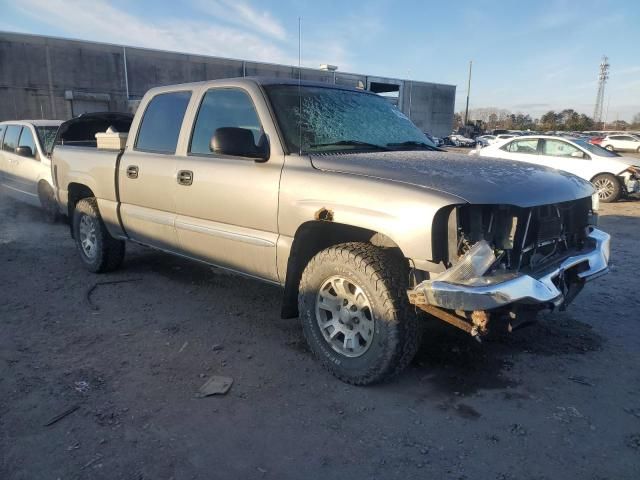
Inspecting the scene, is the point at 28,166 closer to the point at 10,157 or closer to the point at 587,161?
the point at 10,157

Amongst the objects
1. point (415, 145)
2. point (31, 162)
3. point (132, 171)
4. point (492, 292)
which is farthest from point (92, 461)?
point (31, 162)

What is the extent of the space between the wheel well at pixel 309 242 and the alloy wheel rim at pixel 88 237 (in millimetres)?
2941

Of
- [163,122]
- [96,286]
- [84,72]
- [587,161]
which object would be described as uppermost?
[84,72]

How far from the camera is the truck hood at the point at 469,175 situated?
9.02ft

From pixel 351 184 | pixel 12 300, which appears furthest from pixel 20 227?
pixel 351 184

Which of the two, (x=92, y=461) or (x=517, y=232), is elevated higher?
(x=517, y=232)

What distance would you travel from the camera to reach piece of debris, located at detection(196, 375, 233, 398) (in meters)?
3.04

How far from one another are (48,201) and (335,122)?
6475 millimetres

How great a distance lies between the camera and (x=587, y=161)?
38.9 feet

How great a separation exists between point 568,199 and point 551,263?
1.42 feet

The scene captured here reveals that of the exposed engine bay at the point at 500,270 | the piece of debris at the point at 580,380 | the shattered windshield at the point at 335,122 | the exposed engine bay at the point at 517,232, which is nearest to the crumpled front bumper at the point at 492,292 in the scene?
the exposed engine bay at the point at 500,270

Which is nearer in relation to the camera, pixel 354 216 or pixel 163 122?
pixel 354 216

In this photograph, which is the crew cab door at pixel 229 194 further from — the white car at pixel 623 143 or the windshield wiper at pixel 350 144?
the white car at pixel 623 143

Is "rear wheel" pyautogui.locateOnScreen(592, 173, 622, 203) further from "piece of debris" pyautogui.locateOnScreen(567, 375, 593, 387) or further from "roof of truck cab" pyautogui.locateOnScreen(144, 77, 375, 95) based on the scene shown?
"piece of debris" pyautogui.locateOnScreen(567, 375, 593, 387)
